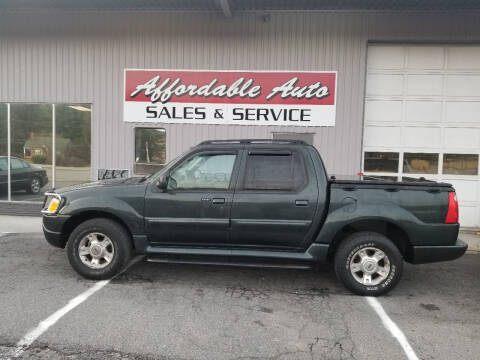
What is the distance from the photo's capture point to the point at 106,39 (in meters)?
9.30

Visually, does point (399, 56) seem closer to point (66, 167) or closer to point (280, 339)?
point (280, 339)

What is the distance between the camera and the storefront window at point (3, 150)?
9.81 m

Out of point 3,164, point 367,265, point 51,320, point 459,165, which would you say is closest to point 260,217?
point 367,265

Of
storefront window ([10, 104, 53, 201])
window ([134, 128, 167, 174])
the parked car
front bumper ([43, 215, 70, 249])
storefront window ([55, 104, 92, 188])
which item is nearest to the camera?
front bumper ([43, 215, 70, 249])

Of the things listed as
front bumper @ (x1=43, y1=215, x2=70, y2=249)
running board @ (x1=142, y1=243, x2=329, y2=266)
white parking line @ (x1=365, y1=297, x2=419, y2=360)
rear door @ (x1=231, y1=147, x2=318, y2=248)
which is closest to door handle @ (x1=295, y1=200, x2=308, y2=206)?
rear door @ (x1=231, y1=147, x2=318, y2=248)

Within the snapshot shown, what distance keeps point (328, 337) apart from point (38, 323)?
2750mm

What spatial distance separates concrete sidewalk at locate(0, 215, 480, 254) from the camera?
7609 millimetres

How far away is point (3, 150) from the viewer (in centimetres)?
991

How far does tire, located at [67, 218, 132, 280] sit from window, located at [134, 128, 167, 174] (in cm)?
455

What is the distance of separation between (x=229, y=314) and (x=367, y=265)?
5.76 ft

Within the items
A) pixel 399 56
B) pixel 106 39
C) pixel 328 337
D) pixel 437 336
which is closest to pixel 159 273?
pixel 328 337

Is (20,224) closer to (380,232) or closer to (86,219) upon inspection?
(86,219)

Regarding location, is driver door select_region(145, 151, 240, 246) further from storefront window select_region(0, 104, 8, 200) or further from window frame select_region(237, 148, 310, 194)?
storefront window select_region(0, 104, 8, 200)

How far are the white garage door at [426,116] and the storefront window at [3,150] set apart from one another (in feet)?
29.0
